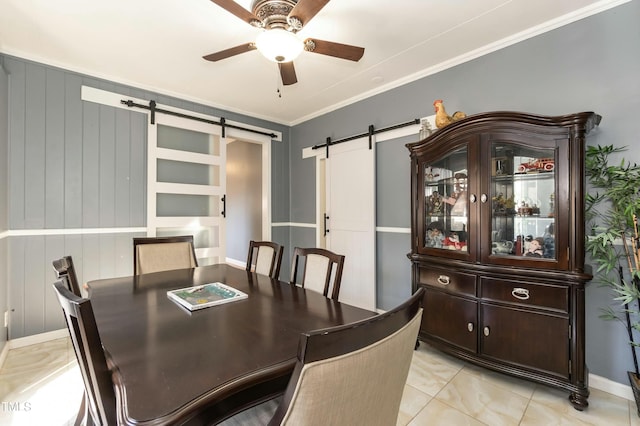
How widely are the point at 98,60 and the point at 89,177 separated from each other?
111cm

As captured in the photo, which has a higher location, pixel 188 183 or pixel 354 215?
pixel 188 183

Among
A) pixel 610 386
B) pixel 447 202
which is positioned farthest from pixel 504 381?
pixel 447 202

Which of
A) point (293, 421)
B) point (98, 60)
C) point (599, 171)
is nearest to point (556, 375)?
point (599, 171)

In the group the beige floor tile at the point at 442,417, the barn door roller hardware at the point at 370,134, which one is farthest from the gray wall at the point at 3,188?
the beige floor tile at the point at 442,417

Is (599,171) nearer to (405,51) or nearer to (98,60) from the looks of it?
(405,51)

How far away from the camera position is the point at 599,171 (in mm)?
1949

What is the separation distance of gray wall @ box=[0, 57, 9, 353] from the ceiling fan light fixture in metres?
2.36

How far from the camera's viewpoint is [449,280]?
233 centimetres

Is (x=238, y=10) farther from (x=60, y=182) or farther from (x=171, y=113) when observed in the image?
(x=60, y=182)

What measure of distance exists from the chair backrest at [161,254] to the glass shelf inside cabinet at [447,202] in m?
2.12

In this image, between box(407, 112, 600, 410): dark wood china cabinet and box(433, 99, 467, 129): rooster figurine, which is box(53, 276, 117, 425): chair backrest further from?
box(433, 99, 467, 129): rooster figurine

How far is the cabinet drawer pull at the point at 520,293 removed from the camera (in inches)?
77.7

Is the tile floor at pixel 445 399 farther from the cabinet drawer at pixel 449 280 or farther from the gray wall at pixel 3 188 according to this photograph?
the cabinet drawer at pixel 449 280

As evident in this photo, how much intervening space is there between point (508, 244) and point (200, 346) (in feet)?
6.86
